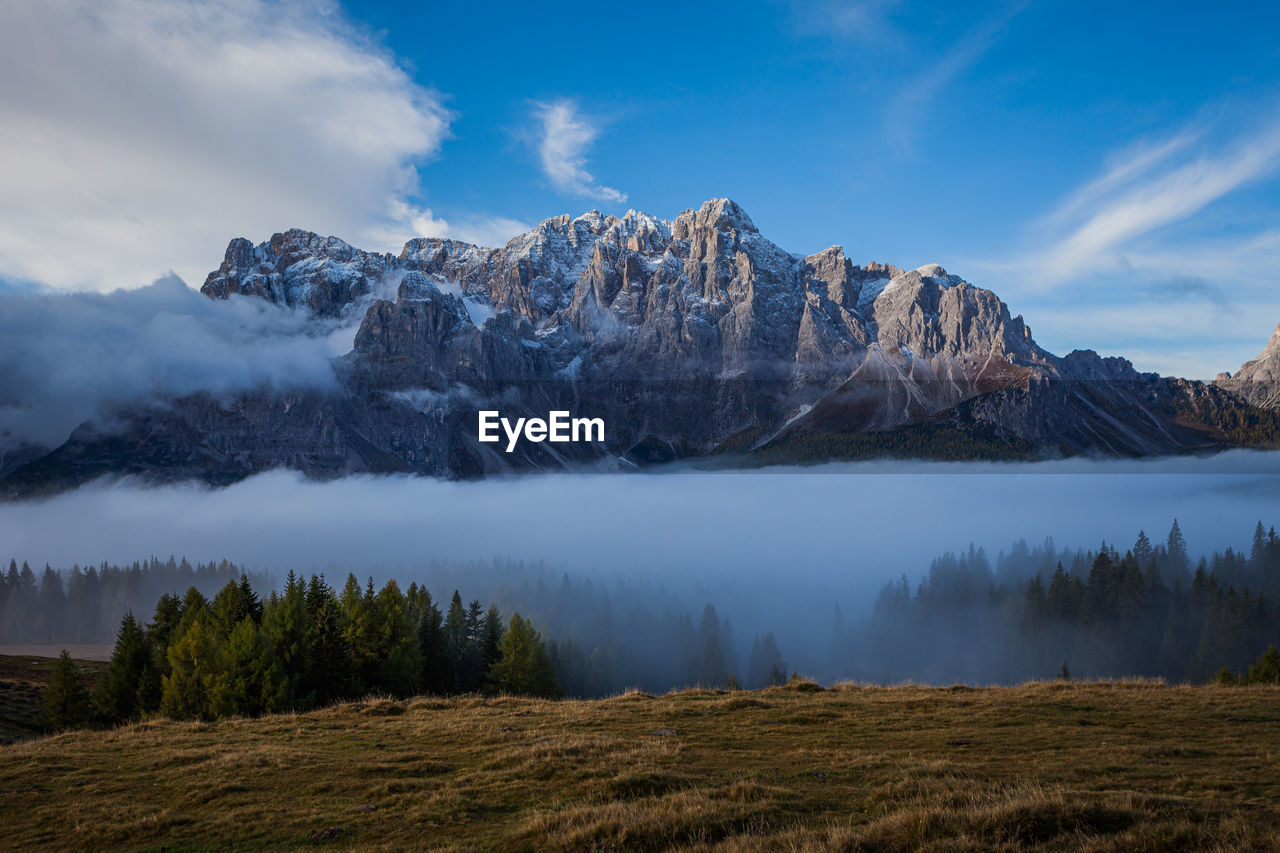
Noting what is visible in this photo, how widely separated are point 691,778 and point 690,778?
0.15 feet

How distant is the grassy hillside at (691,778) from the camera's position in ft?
42.7

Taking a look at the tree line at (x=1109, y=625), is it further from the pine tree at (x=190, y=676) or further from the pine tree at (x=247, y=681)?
the pine tree at (x=190, y=676)

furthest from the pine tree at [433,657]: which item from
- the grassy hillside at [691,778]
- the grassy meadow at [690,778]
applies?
the grassy meadow at [690,778]

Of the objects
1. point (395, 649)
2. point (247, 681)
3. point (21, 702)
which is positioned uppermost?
point (247, 681)

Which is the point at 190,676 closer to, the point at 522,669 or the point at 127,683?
the point at 127,683

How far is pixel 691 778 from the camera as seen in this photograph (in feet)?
58.4

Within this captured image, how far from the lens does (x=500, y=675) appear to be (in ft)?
224

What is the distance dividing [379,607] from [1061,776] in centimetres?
5539

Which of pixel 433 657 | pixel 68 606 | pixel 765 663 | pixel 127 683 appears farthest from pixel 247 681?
pixel 68 606

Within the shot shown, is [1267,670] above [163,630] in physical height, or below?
below

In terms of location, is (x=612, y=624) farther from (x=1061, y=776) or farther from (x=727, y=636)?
(x=1061, y=776)

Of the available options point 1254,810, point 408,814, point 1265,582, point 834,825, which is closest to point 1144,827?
point 1254,810

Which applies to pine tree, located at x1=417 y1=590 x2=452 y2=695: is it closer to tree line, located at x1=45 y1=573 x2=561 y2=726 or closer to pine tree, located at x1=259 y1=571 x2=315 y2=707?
tree line, located at x1=45 y1=573 x2=561 y2=726

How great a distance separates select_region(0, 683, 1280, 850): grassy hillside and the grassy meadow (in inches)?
3.3
